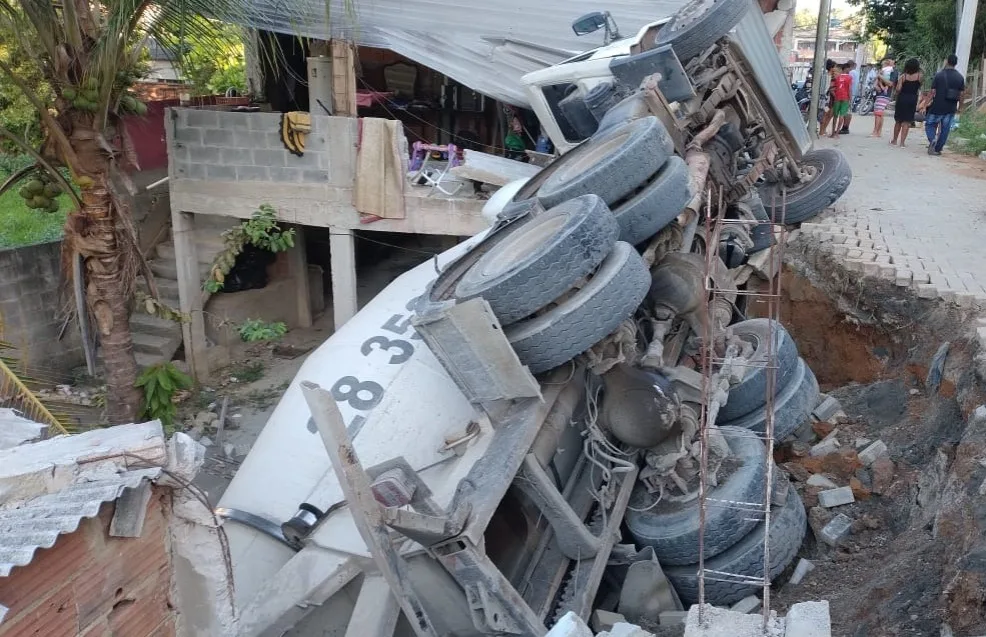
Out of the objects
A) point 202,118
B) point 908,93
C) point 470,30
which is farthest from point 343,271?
point 908,93

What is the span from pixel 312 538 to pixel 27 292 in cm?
796

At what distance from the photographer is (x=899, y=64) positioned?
27297mm

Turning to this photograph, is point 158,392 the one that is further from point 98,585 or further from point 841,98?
point 841,98

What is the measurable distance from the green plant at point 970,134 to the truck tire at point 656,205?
10862 millimetres

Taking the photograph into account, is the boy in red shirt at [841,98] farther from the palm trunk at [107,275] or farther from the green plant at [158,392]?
the palm trunk at [107,275]

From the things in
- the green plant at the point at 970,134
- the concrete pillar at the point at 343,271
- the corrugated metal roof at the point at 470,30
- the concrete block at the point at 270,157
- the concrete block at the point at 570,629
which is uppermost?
the corrugated metal roof at the point at 470,30

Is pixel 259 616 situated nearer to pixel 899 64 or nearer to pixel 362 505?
pixel 362 505

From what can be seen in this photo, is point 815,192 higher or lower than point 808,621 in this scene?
lower

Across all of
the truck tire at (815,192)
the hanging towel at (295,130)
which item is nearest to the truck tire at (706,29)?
the truck tire at (815,192)

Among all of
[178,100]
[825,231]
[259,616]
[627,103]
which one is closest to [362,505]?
[259,616]

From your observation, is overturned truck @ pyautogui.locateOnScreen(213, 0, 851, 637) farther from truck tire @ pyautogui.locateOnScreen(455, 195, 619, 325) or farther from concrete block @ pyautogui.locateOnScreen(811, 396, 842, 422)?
concrete block @ pyautogui.locateOnScreen(811, 396, 842, 422)

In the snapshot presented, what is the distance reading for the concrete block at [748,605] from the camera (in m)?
5.03

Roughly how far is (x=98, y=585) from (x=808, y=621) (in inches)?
96.1

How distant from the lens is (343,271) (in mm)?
10477
